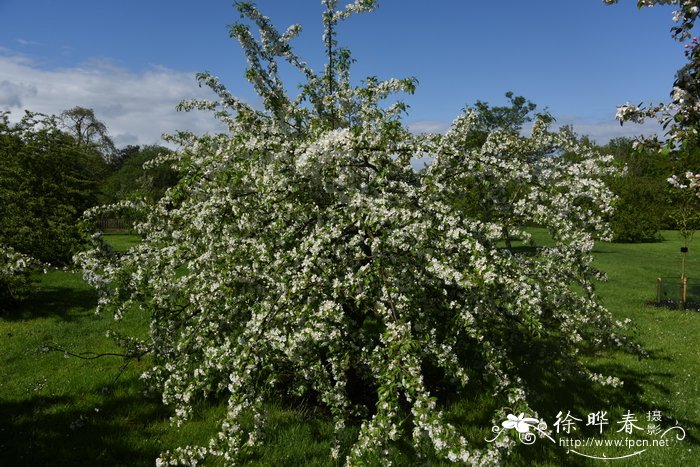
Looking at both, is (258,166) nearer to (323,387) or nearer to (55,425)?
(323,387)

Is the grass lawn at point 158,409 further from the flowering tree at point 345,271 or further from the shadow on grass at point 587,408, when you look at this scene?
the flowering tree at point 345,271

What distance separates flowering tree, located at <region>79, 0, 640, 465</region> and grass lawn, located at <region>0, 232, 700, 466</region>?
0.54m

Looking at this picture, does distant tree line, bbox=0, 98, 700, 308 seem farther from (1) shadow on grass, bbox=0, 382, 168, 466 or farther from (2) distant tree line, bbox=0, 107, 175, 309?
(1) shadow on grass, bbox=0, 382, 168, 466

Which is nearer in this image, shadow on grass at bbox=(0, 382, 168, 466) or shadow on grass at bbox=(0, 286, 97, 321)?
shadow on grass at bbox=(0, 382, 168, 466)

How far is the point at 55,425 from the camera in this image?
6.32 meters

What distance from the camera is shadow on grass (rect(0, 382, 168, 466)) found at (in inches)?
219

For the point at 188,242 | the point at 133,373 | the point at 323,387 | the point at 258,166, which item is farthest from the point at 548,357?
the point at 133,373

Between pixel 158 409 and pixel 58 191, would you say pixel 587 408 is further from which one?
pixel 58 191

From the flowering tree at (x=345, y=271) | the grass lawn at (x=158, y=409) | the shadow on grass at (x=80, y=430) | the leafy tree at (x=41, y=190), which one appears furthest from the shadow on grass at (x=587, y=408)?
the leafy tree at (x=41, y=190)

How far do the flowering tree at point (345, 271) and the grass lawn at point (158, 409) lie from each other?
1.78ft

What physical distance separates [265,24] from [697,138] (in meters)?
6.66

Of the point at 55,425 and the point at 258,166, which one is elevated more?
the point at 258,166

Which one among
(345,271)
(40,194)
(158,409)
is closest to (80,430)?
(158,409)

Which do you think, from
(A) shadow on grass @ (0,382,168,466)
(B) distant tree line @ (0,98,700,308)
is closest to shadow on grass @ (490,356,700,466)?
(B) distant tree line @ (0,98,700,308)
